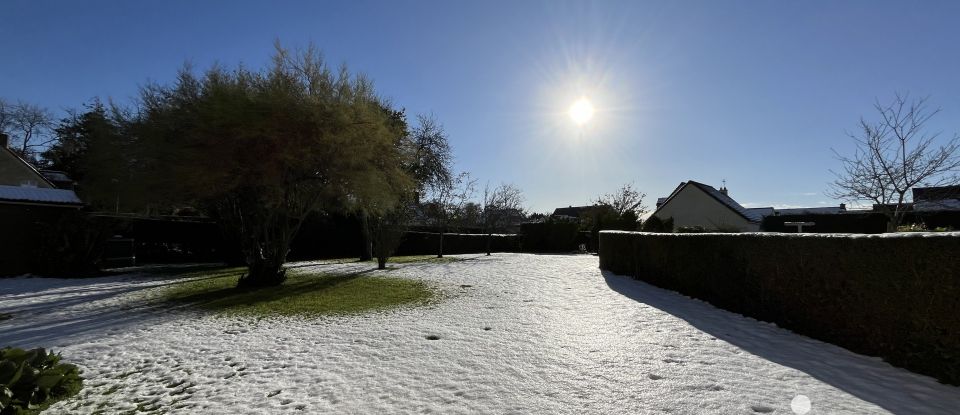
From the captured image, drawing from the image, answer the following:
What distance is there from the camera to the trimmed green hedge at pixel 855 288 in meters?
4.39

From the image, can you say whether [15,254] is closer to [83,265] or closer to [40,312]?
[83,265]

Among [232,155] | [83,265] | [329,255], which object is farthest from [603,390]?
[329,255]

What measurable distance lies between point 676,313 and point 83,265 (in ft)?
57.9

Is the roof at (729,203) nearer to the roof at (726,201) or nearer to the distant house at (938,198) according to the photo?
the roof at (726,201)

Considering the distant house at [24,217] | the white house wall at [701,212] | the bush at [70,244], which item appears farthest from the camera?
the white house wall at [701,212]

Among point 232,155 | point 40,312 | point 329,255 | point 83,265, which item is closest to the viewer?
point 40,312

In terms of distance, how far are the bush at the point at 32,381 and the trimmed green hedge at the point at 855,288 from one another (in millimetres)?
8209

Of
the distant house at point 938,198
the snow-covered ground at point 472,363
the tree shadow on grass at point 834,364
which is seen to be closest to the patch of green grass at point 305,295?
the snow-covered ground at point 472,363

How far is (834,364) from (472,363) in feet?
12.9

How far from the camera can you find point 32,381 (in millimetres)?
3992

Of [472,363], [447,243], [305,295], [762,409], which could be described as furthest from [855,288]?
[447,243]

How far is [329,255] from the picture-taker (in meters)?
25.1

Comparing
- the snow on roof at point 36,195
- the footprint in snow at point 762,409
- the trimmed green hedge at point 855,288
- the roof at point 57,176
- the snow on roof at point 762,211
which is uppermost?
the roof at point 57,176

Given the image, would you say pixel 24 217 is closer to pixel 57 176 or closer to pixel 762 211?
pixel 57 176
